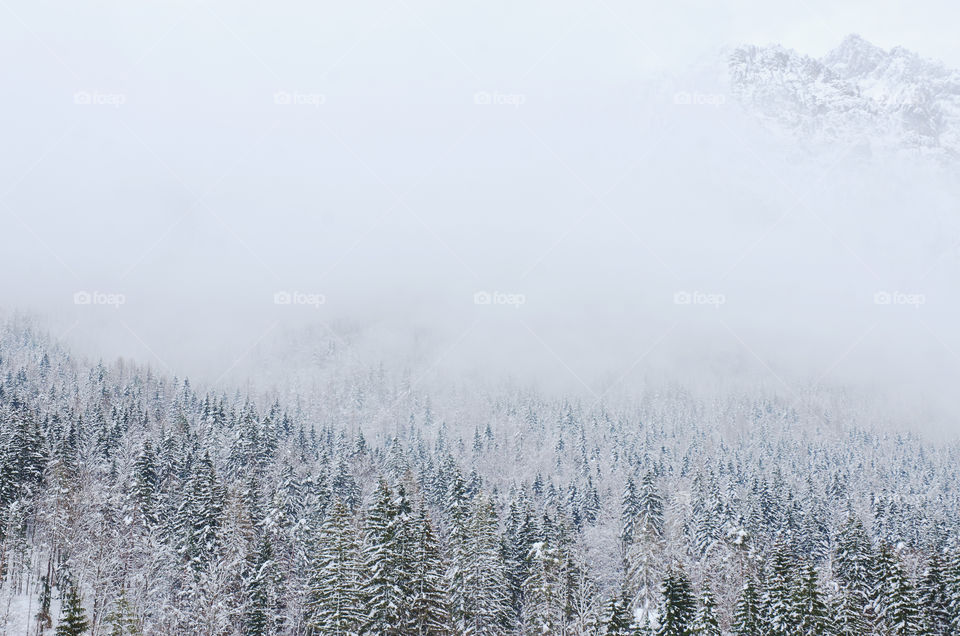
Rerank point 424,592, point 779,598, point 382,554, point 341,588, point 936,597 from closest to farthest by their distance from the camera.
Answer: point 382,554 < point 341,588 < point 424,592 < point 779,598 < point 936,597

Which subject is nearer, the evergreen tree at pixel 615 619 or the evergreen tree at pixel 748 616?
the evergreen tree at pixel 615 619

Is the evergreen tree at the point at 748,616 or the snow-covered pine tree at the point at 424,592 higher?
the snow-covered pine tree at the point at 424,592

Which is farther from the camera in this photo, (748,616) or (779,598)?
(748,616)

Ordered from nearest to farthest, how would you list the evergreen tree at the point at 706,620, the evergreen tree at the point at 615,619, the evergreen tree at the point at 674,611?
1. the evergreen tree at the point at 615,619
2. the evergreen tree at the point at 674,611
3. the evergreen tree at the point at 706,620

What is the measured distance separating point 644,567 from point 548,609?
58.9 feet

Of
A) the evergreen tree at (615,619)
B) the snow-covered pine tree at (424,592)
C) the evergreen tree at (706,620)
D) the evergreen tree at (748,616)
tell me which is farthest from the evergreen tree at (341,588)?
the evergreen tree at (748,616)

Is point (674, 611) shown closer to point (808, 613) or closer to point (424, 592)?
point (808, 613)

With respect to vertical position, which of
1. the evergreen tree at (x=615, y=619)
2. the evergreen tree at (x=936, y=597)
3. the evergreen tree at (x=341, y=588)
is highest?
the evergreen tree at (x=341, y=588)

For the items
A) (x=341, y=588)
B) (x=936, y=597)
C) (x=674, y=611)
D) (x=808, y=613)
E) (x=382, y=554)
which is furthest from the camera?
(x=936, y=597)

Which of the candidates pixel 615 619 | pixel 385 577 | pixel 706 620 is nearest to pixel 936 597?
pixel 706 620

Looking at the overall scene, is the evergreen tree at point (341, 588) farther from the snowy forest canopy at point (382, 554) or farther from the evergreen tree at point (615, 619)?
the evergreen tree at point (615, 619)

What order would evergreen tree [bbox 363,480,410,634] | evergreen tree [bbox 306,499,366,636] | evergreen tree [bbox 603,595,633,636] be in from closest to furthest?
evergreen tree [bbox 363,480,410,634], evergreen tree [bbox 306,499,366,636], evergreen tree [bbox 603,595,633,636]

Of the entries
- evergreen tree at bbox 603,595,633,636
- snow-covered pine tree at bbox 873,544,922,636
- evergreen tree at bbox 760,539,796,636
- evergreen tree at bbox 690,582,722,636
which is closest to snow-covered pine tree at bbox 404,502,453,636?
Answer: evergreen tree at bbox 603,595,633,636

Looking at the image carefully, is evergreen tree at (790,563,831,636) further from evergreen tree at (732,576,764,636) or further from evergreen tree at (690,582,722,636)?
evergreen tree at (690,582,722,636)
